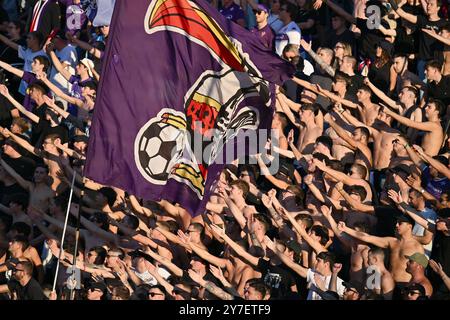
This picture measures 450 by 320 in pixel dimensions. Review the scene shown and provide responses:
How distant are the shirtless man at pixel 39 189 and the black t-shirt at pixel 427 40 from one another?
485cm

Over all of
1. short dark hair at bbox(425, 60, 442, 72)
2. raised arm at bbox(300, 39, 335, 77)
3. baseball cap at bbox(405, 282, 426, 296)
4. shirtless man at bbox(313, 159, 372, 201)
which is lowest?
baseball cap at bbox(405, 282, 426, 296)

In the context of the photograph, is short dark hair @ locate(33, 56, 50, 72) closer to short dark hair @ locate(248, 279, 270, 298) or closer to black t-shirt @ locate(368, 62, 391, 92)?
black t-shirt @ locate(368, 62, 391, 92)

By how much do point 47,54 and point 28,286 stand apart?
15.4 feet

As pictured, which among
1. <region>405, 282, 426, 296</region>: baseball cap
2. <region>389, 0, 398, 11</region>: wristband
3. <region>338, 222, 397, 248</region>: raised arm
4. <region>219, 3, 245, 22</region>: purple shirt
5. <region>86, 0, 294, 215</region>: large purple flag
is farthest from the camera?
<region>219, 3, 245, 22</region>: purple shirt

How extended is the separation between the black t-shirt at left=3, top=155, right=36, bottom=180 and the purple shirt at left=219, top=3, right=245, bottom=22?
10.4ft

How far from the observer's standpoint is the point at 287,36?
2197 centimetres

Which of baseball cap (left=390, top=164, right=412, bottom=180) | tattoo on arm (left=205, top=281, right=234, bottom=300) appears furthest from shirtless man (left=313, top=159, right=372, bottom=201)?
tattoo on arm (left=205, top=281, right=234, bottom=300)

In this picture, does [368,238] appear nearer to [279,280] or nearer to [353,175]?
[279,280]

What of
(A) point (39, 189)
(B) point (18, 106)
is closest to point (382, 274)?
(A) point (39, 189)

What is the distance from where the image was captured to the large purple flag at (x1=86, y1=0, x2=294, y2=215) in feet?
54.3

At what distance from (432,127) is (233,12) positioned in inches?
174

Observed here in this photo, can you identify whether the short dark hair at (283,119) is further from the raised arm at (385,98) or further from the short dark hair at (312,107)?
the raised arm at (385,98)

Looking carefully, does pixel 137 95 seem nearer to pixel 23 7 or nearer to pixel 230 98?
pixel 230 98

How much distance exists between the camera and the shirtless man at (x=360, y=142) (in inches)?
776
